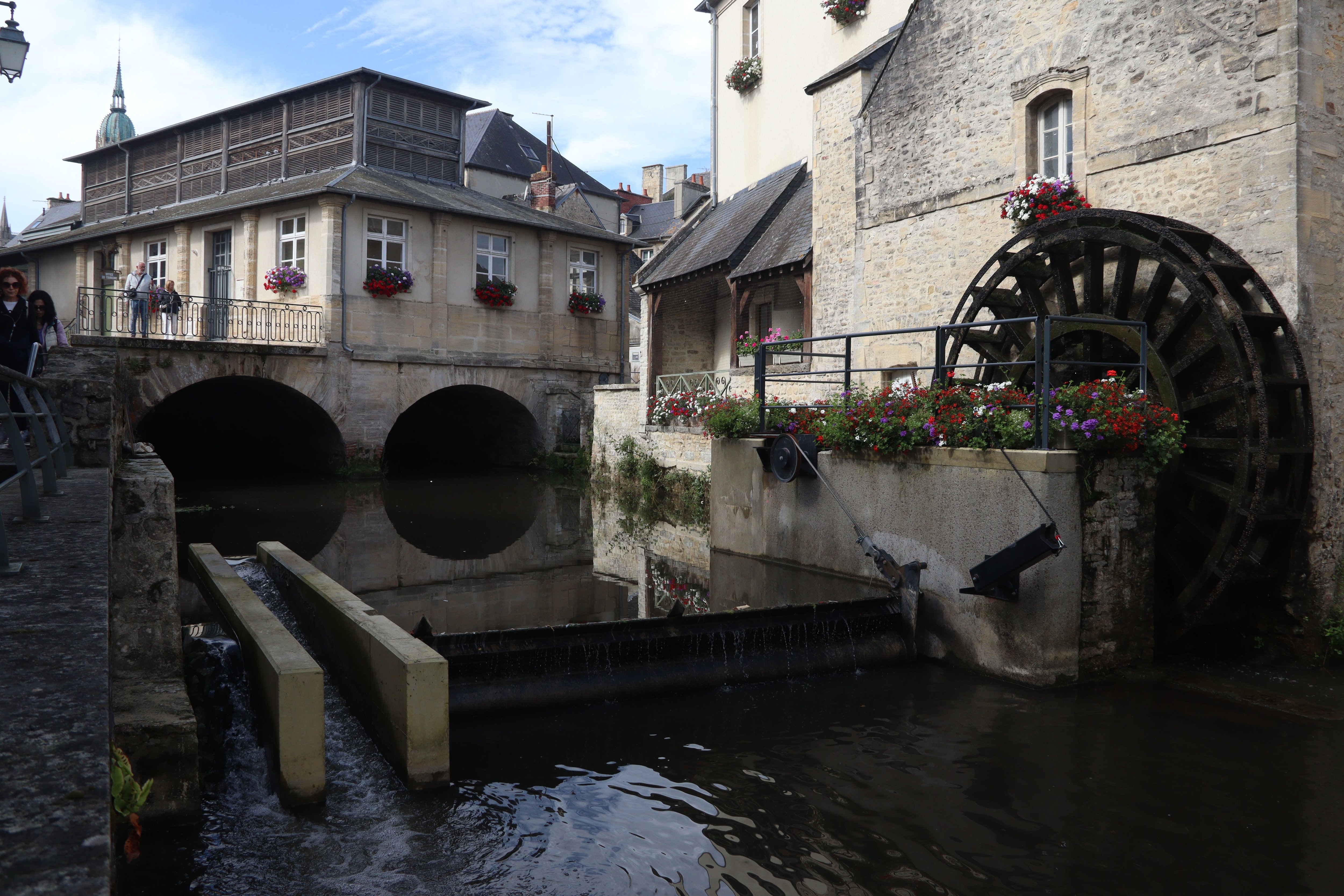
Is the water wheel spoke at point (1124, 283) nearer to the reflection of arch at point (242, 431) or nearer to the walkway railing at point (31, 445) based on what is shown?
the walkway railing at point (31, 445)

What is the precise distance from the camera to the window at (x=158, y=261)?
22250mm

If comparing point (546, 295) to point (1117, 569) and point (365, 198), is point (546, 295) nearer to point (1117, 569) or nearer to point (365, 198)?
point (365, 198)

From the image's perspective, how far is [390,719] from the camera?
4727 mm

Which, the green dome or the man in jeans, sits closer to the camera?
the man in jeans

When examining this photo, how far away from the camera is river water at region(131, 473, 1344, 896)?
3.72 m

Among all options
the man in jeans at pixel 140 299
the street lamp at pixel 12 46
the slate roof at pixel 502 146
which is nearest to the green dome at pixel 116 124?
the slate roof at pixel 502 146

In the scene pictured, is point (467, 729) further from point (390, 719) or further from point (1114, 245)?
point (1114, 245)

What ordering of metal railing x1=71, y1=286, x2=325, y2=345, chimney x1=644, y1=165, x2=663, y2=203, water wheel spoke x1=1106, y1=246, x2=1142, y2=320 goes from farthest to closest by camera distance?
chimney x1=644, y1=165, x2=663, y2=203 → metal railing x1=71, y1=286, x2=325, y2=345 → water wheel spoke x1=1106, y1=246, x2=1142, y2=320

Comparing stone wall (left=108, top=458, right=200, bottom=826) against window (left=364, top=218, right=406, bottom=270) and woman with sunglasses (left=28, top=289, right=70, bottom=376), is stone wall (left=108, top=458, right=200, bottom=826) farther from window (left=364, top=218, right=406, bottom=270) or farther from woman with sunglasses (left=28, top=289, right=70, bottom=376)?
window (left=364, top=218, right=406, bottom=270)

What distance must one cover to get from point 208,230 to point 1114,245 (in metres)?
19.2

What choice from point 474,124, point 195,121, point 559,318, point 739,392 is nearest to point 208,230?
point 195,121

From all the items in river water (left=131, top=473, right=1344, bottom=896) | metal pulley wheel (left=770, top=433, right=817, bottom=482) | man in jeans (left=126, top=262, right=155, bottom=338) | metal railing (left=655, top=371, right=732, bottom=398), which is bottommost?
river water (left=131, top=473, right=1344, bottom=896)

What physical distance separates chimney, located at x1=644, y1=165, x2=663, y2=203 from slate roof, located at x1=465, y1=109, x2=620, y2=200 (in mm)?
7404

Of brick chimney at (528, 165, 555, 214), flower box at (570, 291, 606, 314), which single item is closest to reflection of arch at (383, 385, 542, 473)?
flower box at (570, 291, 606, 314)
